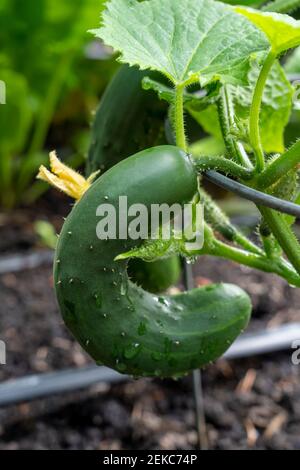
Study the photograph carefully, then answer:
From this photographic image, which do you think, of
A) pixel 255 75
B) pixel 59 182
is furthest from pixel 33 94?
pixel 59 182

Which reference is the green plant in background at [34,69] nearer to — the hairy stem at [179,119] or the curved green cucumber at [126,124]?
the curved green cucumber at [126,124]

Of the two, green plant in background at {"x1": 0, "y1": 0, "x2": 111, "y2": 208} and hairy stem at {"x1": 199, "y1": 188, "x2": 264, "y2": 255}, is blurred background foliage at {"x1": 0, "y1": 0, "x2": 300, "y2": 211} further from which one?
hairy stem at {"x1": 199, "y1": 188, "x2": 264, "y2": 255}

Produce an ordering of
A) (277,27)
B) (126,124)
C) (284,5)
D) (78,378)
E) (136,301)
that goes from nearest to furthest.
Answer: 1. (277,27)
2. (136,301)
3. (284,5)
4. (126,124)
5. (78,378)

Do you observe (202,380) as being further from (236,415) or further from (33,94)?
(33,94)

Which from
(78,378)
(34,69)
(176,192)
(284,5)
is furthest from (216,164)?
(34,69)

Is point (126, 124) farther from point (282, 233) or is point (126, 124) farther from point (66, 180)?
point (282, 233)
